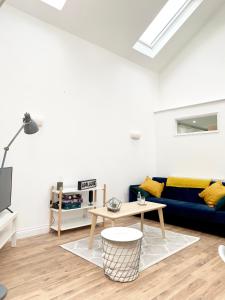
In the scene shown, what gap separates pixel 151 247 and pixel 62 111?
8.47 feet

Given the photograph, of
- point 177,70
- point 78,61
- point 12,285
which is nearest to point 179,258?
point 12,285

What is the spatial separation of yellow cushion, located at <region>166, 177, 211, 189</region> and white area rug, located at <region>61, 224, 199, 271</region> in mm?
1215

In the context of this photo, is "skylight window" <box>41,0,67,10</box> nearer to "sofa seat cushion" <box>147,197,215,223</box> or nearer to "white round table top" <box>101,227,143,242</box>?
"white round table top" <box>101,227,143,242</box>

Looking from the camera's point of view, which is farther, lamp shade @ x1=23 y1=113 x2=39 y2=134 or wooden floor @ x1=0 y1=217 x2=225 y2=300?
lamp shade @ x1=23 y1=113 x2=39 y2=134

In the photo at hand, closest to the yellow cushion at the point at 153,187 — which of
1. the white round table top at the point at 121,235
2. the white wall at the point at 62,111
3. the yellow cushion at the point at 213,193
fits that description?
the white wall at the point at 62,111

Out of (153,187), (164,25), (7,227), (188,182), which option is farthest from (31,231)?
(164,25)

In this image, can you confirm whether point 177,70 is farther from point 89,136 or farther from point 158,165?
point 89,136

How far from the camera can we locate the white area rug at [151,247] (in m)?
2.73

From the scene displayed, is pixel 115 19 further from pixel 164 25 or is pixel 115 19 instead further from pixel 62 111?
pixel 62 111

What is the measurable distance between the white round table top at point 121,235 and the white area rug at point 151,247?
406 mm

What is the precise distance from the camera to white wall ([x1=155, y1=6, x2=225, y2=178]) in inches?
184

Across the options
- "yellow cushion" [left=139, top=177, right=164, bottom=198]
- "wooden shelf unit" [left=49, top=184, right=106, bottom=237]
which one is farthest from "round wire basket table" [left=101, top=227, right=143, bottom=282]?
"yellow cushion" [left=139, top=177, right=164, bottom=198]

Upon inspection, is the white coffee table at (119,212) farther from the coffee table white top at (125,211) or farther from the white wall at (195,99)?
the white wall at (195,99)

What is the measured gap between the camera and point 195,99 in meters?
5.13
